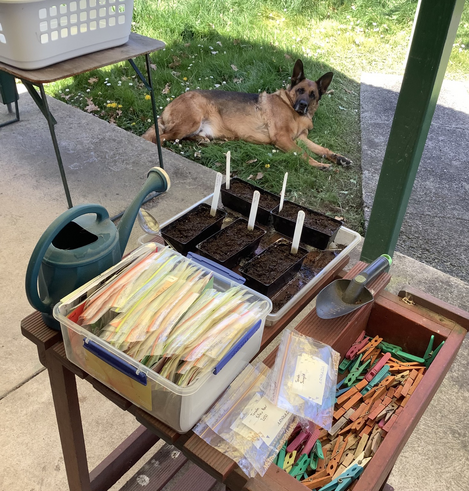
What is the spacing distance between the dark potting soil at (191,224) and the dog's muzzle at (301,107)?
9.70 ft

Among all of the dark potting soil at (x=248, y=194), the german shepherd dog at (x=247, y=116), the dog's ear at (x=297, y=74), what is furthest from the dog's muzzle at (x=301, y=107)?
the dark potting soil at (x=248, y=194)

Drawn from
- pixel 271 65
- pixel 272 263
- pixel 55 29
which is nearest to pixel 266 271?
pixel 272 263

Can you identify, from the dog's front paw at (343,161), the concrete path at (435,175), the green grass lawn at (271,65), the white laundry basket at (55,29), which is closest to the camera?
the white laundry basket at (55,29)

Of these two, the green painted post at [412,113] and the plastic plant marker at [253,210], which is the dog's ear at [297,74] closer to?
the green painted post at [412,113]

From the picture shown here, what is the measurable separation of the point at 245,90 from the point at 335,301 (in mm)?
3983

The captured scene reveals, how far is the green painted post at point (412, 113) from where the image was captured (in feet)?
6.39

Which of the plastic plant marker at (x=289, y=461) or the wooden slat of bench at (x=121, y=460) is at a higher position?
the plastic plant marker at (x=289, y=461)

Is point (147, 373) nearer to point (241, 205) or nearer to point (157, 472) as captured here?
point (241, 205)

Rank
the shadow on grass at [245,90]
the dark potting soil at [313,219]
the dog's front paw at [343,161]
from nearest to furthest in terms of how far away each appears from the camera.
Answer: the dark potting soil at [313,219] → the shadow on grass at [245,90] → the dog's front paw at [343,161]

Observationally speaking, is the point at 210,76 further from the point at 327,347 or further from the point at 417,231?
the point at 327,347

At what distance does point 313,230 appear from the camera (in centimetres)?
156

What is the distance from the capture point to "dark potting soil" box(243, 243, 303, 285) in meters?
1.41

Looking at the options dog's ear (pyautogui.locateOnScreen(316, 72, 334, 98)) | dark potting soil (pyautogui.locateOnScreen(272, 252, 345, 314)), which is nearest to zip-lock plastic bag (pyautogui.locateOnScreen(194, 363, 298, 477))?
dark potting soil (pyautogui.locateOnScreen(272, 252, 345, 314))

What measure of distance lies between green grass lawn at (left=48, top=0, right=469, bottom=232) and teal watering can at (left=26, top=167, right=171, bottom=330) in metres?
2.49
